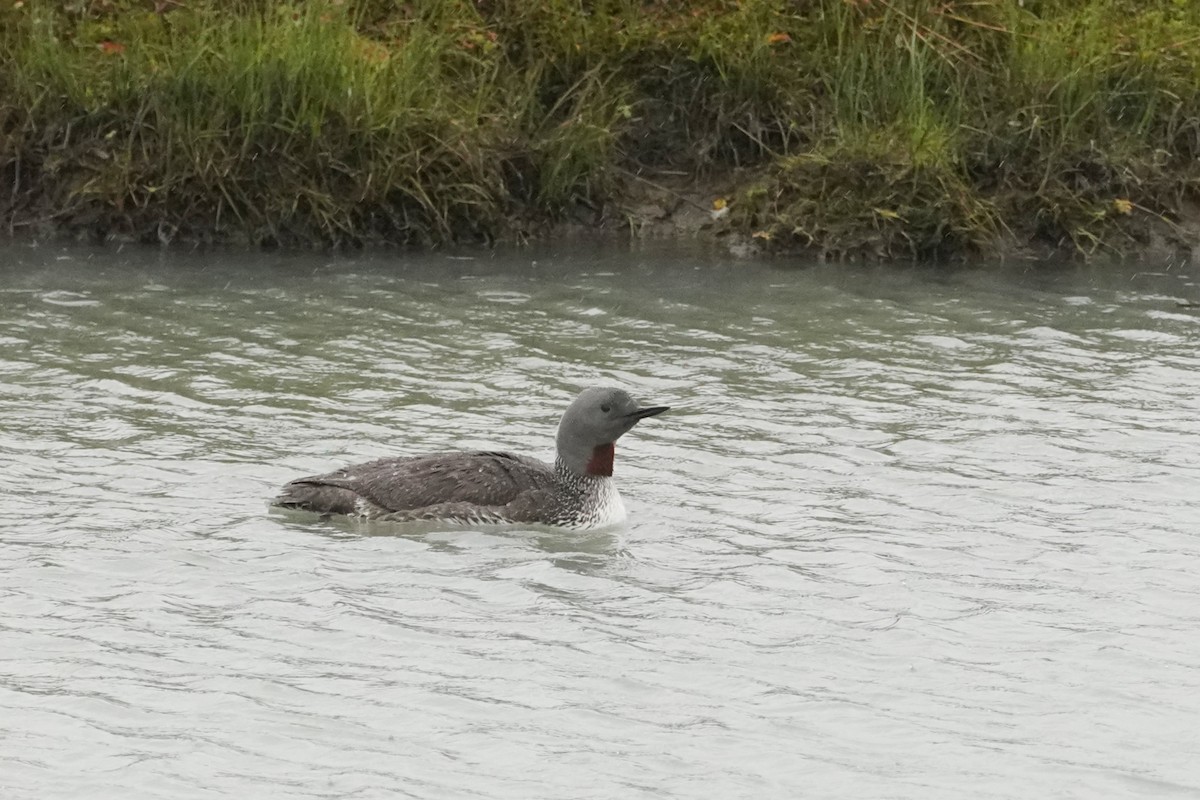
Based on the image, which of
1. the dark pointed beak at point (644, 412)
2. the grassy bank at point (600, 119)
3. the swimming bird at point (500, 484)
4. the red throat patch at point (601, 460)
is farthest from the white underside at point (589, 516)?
the grassy bank at point (600, 119)

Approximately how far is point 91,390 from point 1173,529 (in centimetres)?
569

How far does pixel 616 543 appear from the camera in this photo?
9180 millimetres

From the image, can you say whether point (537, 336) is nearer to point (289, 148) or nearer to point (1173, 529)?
point (289, 148)

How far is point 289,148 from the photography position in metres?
14.2

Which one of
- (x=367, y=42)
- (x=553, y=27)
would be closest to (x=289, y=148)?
(x=367, y=42)

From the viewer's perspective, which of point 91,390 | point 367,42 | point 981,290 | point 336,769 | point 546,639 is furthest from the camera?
point 367,42

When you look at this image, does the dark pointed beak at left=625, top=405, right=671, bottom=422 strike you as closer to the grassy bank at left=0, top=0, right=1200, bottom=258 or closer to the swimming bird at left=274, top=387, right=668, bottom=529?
the swimming bird at left=274, top=387, right=668, bottom=529

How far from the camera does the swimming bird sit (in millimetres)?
9141

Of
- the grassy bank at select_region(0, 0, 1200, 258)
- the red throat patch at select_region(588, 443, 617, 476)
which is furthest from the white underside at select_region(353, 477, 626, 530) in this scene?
the grassy bank at select_region(0, 0, 1200, 258)

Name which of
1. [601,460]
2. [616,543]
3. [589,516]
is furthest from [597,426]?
[616,543]

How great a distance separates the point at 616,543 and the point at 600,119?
6482 millimetres

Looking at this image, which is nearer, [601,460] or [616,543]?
[616,543]

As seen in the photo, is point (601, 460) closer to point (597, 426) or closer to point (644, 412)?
point (597, 426)

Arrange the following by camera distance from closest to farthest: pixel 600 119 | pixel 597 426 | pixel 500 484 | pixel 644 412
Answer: pixel 500 484
pixel 644 412
pixel 597 426
pixel 600 119
